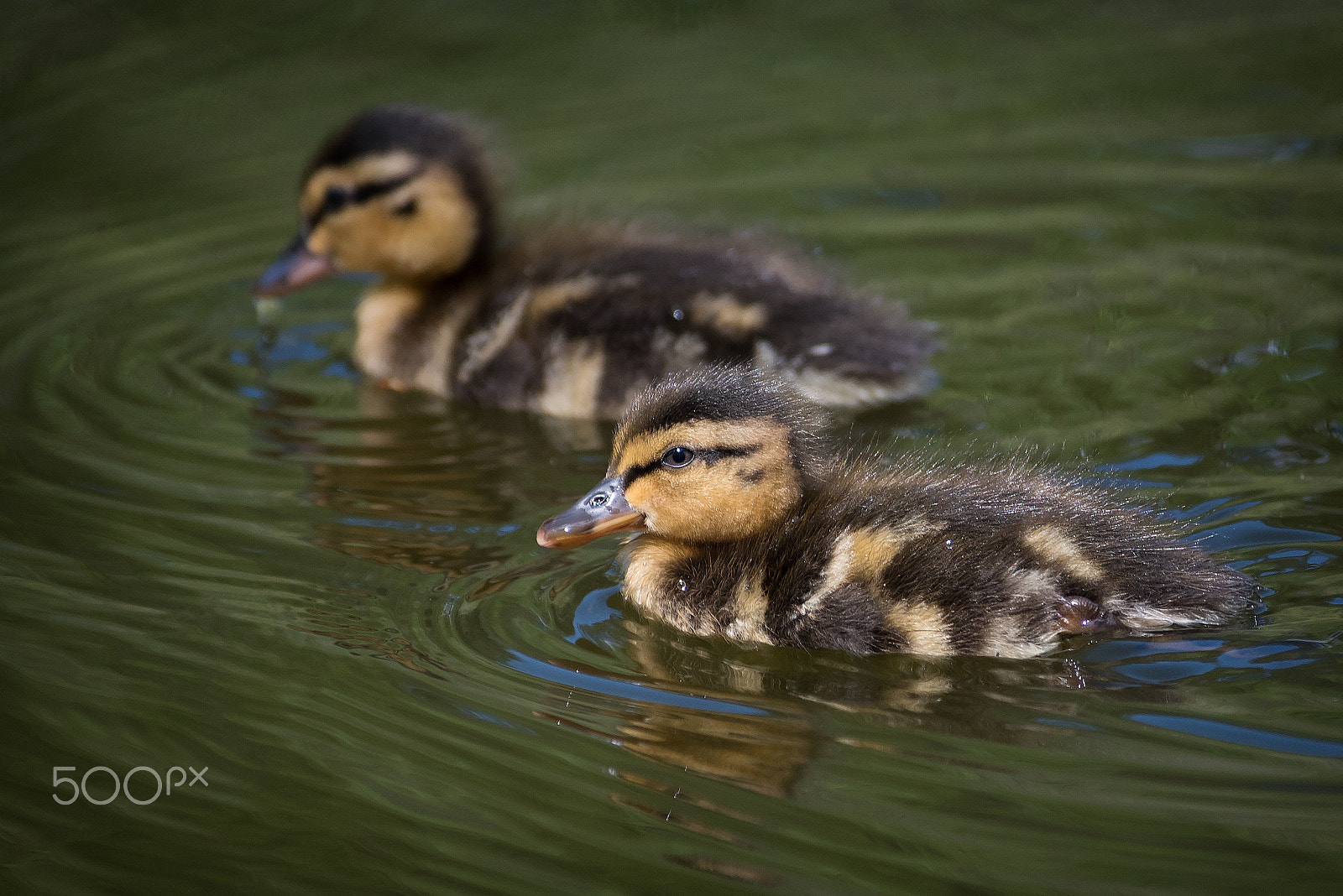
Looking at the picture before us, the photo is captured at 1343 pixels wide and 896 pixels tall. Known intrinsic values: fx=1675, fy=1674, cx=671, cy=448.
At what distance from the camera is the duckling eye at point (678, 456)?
336cm

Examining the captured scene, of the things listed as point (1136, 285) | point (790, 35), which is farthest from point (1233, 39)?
point (1136, 285)

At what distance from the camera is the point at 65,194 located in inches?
248

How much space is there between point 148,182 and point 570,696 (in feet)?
13.5

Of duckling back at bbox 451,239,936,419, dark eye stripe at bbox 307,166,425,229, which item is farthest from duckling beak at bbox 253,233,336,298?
duckling back at bbox 451,239,936,419

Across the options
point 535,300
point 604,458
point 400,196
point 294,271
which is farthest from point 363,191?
point 604,458

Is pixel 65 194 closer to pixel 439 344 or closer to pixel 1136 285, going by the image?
pixel 439 344

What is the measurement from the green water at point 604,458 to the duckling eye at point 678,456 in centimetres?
34

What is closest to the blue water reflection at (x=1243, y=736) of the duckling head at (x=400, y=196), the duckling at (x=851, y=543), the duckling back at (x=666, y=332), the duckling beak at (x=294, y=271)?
the duckling at (x=851, y=543)

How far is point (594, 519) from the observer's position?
134 inches

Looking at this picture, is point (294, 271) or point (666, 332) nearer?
point (666, 332)

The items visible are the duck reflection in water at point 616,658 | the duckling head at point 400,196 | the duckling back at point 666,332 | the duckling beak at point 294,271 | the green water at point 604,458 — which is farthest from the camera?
the duckling beak at point 294,271

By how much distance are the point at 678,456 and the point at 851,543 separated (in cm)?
40

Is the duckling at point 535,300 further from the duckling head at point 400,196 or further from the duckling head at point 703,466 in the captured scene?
the duckling head at point 703,466

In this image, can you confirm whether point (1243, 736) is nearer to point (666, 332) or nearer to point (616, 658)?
point (616, 658)
